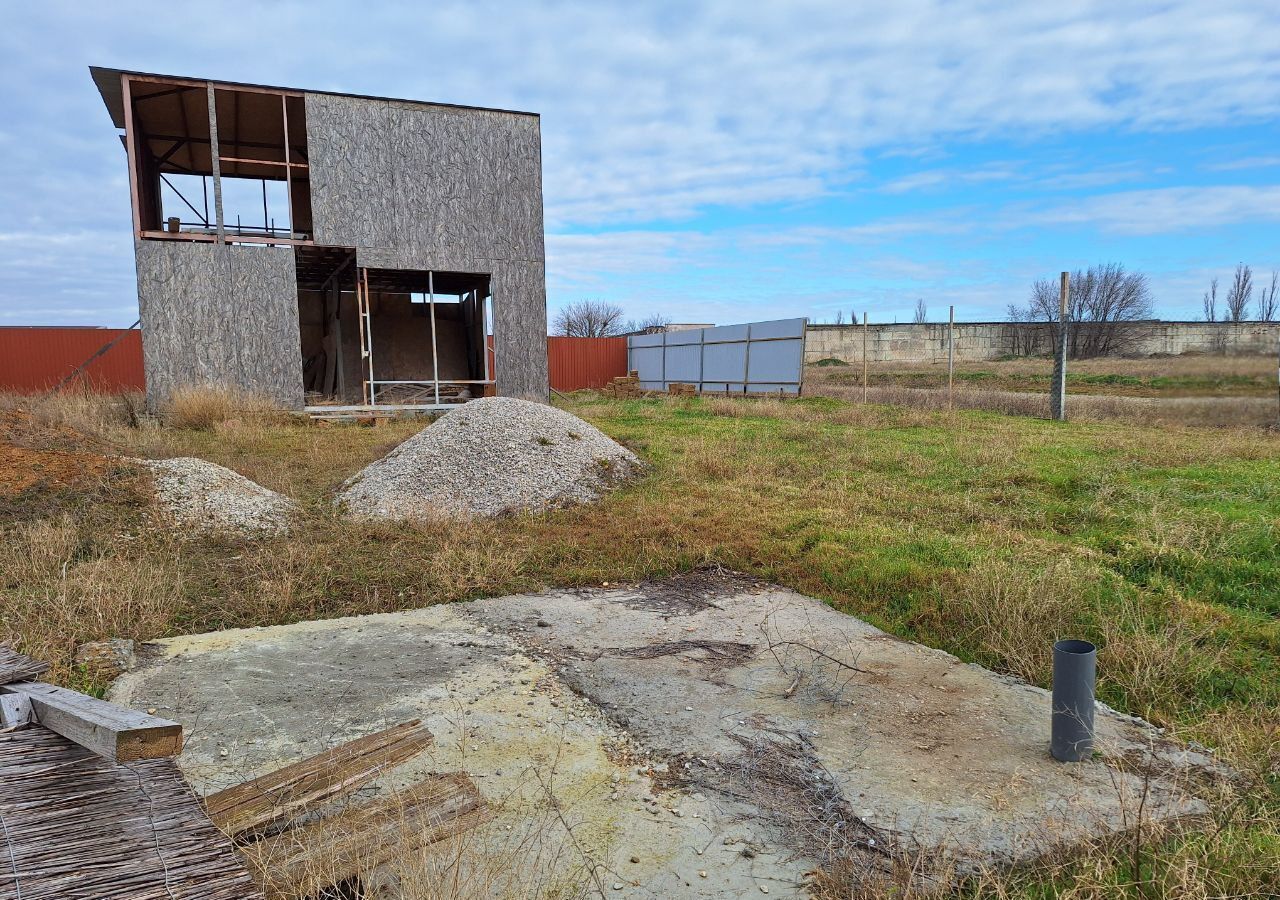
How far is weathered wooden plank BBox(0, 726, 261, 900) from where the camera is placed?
1.77 metres

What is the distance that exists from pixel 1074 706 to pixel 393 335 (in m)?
20.5

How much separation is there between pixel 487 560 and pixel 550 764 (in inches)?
120

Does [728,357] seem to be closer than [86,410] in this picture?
No

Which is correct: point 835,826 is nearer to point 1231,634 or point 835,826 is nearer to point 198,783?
point 198,783

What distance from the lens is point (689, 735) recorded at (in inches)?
144

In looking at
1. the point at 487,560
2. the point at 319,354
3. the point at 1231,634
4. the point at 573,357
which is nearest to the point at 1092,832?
the point at 1231,634

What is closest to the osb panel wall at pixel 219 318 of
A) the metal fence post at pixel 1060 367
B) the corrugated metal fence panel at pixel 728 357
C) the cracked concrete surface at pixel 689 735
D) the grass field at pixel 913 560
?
the grass field at pixel 913 560

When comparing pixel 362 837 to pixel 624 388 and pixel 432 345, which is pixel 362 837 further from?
pixel 624 388

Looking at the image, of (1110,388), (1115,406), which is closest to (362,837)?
(1115,406)

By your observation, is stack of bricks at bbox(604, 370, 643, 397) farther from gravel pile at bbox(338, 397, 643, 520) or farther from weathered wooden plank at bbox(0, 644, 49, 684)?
weathered wooden plank at bbox(0, 644, 49, 684)

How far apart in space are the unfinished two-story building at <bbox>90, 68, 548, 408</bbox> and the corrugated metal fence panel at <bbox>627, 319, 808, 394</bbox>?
7588mm

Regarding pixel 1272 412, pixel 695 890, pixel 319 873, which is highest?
pixel 1272 412

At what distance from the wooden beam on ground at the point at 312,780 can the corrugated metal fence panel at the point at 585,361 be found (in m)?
26.9

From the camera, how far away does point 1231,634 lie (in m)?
4.48
